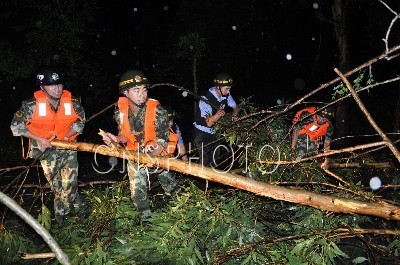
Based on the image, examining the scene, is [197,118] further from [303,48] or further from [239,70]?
[303,48]

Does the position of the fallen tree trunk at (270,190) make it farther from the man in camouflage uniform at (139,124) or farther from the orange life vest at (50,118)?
the orange life vest at (50,118)

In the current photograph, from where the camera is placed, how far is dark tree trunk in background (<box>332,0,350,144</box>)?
10.4 m

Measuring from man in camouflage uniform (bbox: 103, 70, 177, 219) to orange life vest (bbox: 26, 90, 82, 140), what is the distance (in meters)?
0.86

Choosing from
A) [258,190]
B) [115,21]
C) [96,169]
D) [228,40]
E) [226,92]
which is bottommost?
[96,169]

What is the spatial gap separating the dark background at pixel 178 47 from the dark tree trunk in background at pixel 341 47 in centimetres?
31

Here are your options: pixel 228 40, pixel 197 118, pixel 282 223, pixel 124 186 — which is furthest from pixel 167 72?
pixel 282 223

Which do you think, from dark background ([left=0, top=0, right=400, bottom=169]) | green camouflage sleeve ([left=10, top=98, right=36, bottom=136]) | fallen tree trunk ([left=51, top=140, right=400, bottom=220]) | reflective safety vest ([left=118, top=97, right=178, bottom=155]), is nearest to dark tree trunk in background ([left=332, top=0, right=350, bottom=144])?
dark background ([left=0, top=0, right=400, bottom=169])

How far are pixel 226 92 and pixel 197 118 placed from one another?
0.81 meters

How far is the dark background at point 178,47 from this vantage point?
10461 millimetres

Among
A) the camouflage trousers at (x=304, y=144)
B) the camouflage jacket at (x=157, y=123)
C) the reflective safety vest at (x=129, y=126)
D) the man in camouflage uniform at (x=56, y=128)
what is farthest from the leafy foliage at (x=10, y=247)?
the camouflage trousers at (x=304, y=144)

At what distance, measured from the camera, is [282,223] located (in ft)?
14.0

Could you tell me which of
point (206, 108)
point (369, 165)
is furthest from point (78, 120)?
point (369, 165)

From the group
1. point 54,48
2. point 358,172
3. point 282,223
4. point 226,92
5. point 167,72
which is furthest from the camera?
point 167,72

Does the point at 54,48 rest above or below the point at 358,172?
above
